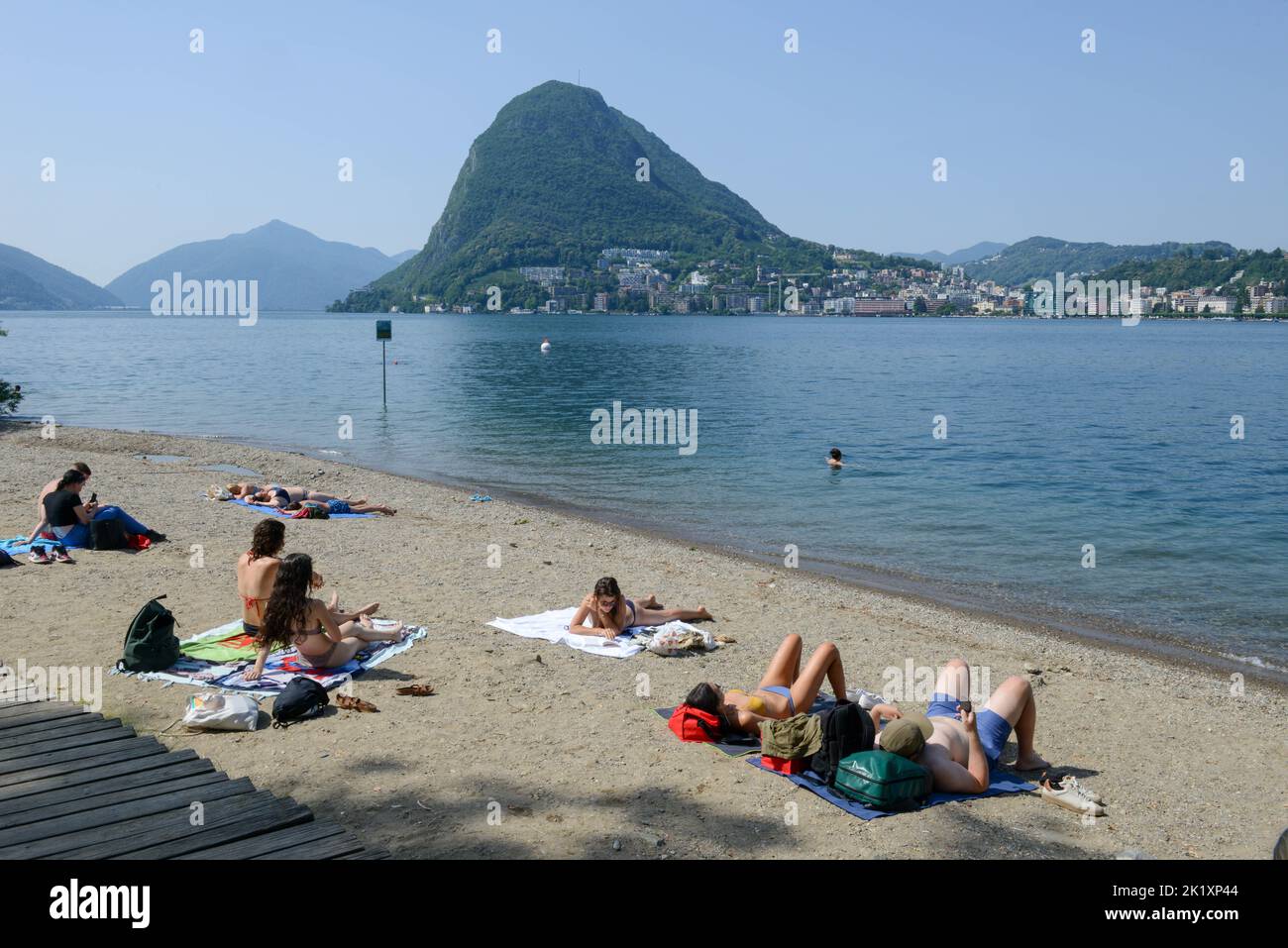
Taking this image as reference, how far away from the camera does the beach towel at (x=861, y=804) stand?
20.5 feet

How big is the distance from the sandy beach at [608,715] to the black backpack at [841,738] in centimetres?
28

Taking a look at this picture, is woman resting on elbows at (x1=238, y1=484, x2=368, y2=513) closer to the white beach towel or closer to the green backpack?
the white beach towel

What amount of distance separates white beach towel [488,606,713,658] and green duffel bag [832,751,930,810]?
3485 millimetres

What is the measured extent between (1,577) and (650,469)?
15630 millimetres

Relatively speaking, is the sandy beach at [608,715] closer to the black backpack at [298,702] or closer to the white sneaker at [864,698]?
the black backpack at [298,702]

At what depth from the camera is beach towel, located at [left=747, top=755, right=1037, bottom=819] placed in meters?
6.25

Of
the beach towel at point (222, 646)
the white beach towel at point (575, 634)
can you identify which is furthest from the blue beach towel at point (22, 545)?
the white beach towel at point (575, 634)

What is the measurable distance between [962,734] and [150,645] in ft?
21.6

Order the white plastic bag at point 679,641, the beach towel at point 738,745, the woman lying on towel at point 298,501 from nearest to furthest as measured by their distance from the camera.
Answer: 1. the beach towel at point 738,745
2. the white plastic bag at point 679,641
3. the woman lying on towel at point 298,501

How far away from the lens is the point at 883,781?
20.4 ft

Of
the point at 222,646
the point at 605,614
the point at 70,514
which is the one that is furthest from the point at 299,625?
the point at 70,514

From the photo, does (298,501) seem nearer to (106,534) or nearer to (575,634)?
(106,534)

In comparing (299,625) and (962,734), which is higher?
(299,625)

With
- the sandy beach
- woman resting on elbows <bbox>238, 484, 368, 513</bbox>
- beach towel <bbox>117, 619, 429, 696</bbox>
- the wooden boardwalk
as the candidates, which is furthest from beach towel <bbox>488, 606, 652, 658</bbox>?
woman resting on elbows <bbox>238, 484, 368, 513</bbox>
